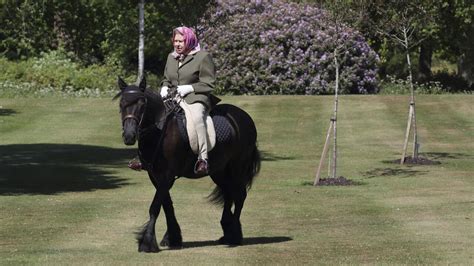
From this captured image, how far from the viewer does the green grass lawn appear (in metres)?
14.5

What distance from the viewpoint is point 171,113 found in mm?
14438

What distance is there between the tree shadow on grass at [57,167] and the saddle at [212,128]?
28.8ft

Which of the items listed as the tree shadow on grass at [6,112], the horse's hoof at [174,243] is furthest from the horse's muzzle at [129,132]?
the tree shadow on grass at [6,112]

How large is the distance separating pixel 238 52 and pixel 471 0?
12617 millimetres

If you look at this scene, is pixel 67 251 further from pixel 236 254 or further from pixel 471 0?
pixel 471 0

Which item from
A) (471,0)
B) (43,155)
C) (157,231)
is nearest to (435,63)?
(471,0)

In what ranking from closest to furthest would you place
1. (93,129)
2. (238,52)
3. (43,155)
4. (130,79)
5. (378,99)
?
(43,155)
(93,129)
(378,99)
(238,52)
(130,79)

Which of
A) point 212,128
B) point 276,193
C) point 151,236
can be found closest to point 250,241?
point 212,128

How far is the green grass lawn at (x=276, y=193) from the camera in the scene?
14547mm

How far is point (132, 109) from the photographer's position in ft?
44.4

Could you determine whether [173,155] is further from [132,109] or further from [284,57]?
[284,57]

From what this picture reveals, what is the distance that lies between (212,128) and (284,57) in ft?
114

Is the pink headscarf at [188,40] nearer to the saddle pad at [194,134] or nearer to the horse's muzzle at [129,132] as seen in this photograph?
the saddle pad at [194,134]

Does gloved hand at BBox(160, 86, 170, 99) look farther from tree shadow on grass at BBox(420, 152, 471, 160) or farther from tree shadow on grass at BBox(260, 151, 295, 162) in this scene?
tree shadow on grass at BBox(420, 152, 471, 160)
